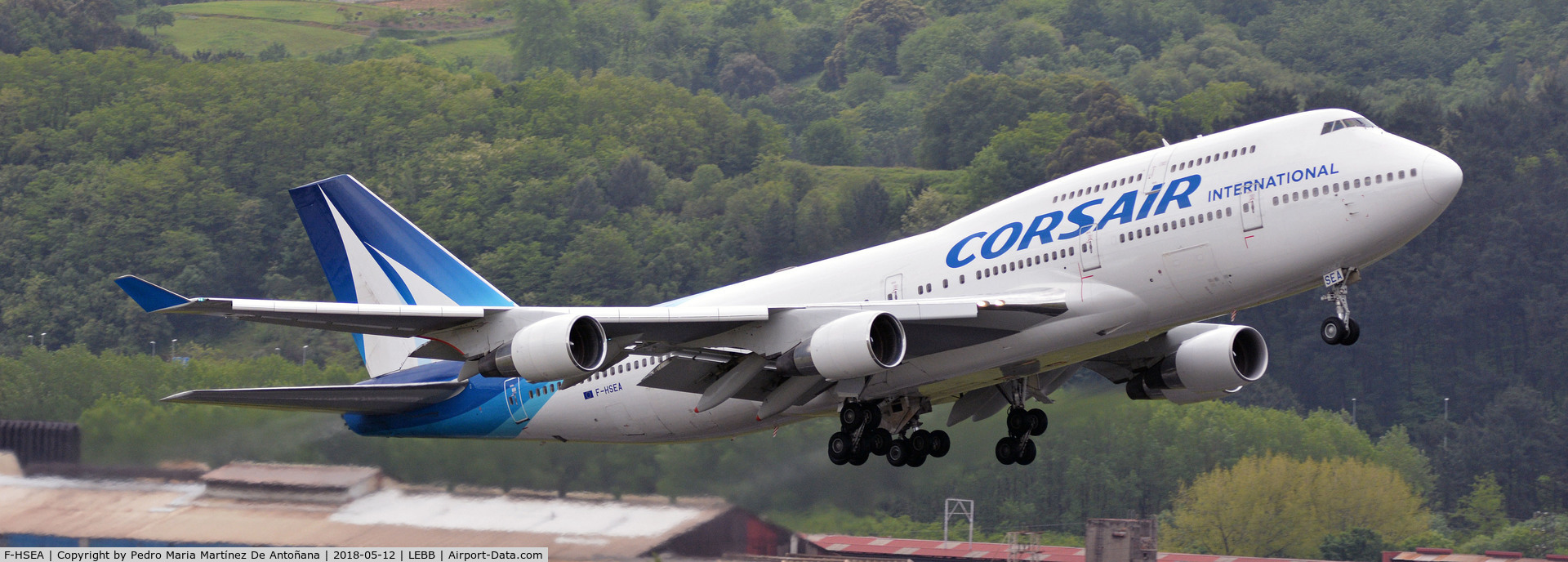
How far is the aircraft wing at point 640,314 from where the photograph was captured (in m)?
30.0

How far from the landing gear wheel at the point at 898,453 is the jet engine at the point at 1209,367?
4.99 metres

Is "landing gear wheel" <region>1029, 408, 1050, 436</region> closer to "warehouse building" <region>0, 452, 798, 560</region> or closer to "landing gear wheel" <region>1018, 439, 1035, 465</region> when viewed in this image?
"landing gear wheel" <region>1018, 439, 1035, 465</region>

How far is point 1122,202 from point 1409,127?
107 m

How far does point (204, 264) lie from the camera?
132250mm

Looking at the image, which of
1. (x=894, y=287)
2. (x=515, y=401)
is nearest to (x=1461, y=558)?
(x=894, y=287)

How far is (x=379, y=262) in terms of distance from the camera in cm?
3984

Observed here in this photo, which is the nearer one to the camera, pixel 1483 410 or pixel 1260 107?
pixel 1483 410

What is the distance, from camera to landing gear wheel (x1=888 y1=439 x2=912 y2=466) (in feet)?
113

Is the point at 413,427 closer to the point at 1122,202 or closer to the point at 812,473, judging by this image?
the point at 812,473

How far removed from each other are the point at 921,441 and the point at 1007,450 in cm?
178

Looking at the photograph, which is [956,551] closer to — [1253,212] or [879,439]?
[879,439]

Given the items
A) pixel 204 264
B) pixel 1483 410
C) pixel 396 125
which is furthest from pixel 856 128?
pixel 1483 410

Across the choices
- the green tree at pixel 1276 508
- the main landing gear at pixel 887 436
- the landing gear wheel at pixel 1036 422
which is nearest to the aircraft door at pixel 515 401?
the main landing gear at pixel 887 436

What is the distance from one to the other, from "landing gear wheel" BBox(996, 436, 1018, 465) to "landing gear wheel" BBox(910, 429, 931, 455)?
4.72 feet
